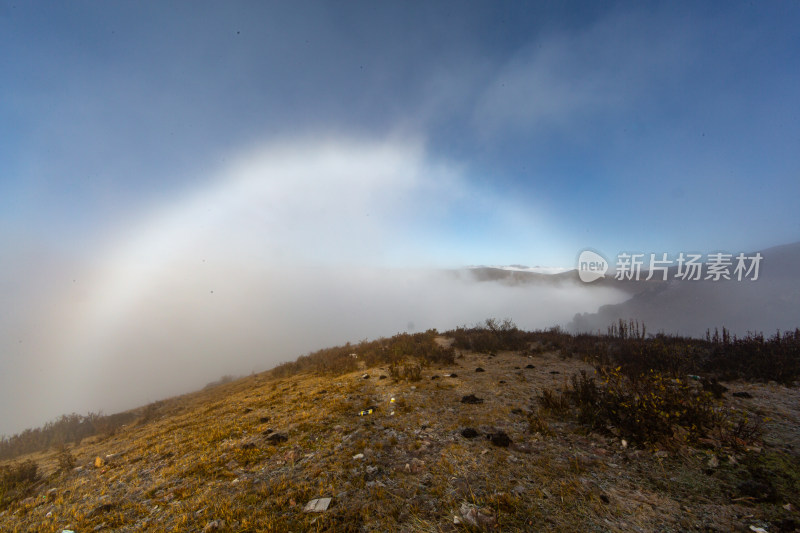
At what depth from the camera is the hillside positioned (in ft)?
11.6

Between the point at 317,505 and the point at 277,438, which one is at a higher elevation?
the point at 317,505

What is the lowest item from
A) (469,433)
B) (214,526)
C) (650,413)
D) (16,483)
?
(16,483)

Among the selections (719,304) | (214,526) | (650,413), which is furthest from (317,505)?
(719,304)

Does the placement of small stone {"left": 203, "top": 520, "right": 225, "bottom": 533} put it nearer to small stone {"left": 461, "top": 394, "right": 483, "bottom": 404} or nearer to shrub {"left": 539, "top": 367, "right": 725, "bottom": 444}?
small stone {"left": 461, "top": 394, "right": 483, "bottom": 404}

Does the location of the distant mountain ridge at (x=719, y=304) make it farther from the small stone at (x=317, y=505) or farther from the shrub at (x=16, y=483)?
the shrub at (x=16, y=483)

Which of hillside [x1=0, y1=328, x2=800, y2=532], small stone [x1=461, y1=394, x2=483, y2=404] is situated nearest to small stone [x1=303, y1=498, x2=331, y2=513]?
hillside [x1=0, y1=328, x2=800, y2=532]

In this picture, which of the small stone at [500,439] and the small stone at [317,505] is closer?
the small stone at [317,505]

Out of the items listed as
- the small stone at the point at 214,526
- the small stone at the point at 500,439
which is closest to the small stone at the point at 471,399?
the small stone at the point at 500,439

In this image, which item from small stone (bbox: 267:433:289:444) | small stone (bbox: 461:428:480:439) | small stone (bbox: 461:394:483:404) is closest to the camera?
small stone (bbox: 461:428:480:439)

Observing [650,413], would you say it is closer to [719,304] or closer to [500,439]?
[500,439]

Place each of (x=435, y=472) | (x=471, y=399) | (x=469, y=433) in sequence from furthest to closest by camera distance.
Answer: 1. (x=471, y=399)
2. (x=469, y=433)
3. (x=435, y=472)

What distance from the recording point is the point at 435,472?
467cm

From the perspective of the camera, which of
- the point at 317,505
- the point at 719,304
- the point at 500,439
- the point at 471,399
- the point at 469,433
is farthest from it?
the point at 719,304

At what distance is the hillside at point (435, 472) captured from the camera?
354 cm
